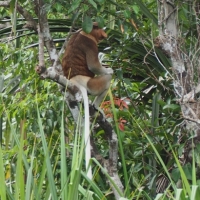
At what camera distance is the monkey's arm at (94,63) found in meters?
3.51

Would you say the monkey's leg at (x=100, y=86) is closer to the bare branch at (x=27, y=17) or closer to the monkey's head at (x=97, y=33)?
the monkey's head at (x=97, y=33)

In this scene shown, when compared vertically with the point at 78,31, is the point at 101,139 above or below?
below

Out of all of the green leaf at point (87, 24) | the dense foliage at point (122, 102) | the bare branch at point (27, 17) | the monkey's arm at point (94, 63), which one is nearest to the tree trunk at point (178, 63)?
the dense foliage at point (122, 102)

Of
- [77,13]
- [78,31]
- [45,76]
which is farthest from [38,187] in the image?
[78,31]

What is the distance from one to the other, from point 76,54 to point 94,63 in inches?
5.1

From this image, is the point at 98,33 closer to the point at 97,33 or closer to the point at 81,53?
the point at 97,33

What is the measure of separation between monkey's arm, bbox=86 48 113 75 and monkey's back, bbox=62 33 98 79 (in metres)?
0.02

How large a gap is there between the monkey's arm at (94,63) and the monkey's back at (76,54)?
23 millimetres

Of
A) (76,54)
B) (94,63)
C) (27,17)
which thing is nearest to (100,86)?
(94,63)

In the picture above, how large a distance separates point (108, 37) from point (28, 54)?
592 mm

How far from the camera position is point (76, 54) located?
11.4 ft

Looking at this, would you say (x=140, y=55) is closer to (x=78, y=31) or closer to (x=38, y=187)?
(x=78, y=31)

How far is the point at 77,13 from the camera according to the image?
281 centimetres

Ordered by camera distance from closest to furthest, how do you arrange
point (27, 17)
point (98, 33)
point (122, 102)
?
point (27, 17)
point (122, 102)
point (98, 33)
